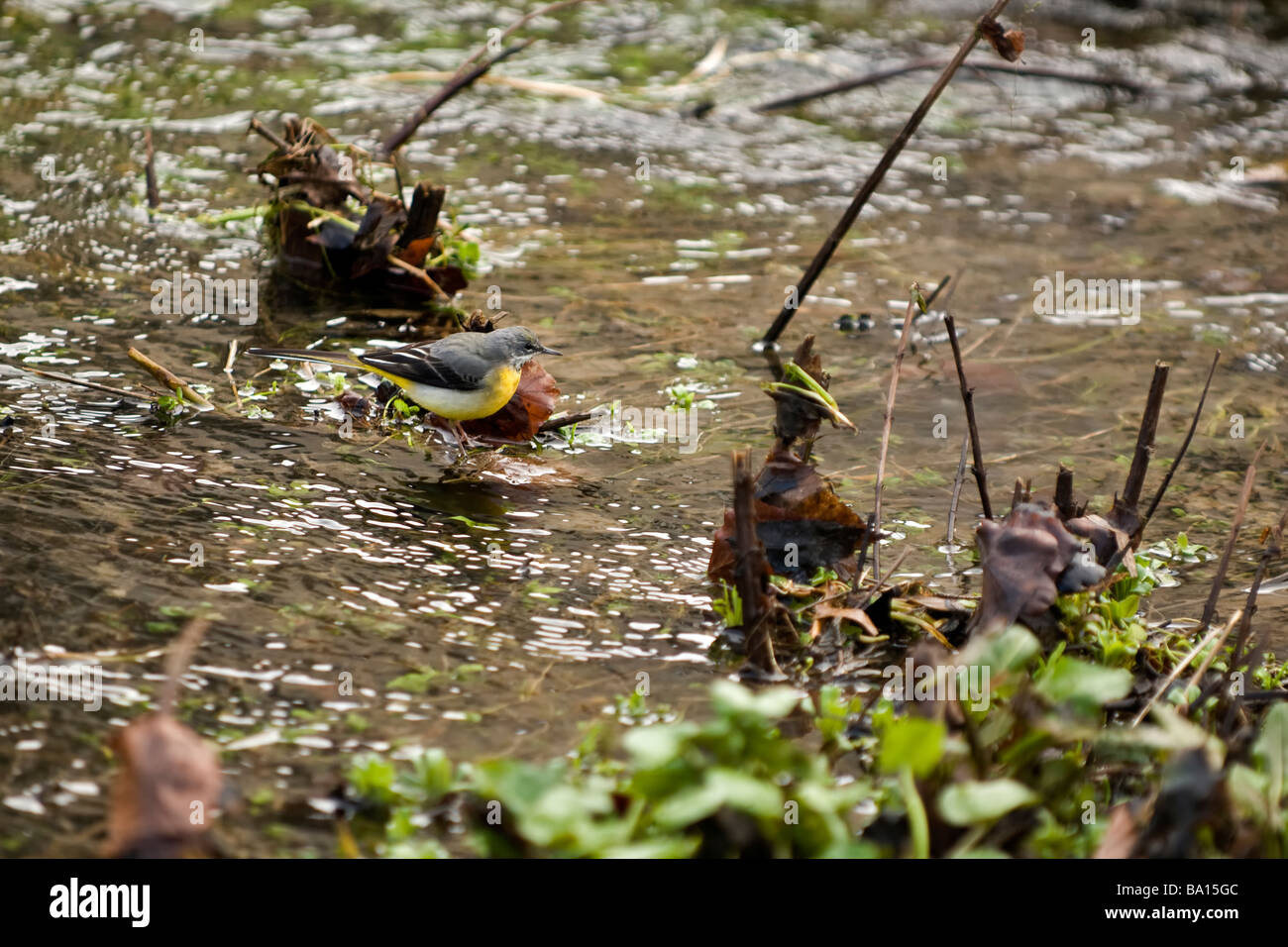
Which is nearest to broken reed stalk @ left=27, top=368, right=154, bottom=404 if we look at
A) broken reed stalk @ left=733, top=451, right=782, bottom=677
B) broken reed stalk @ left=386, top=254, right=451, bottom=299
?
broken reed stalk @ left=386, top=254, right=451, bottom=299

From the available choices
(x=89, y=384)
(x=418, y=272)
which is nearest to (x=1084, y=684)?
(x=89, y=384)

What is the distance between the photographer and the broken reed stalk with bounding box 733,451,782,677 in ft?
11.5

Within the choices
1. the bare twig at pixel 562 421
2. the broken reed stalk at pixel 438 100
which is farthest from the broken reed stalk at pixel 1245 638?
the broken reed stalk at pixel 438 100

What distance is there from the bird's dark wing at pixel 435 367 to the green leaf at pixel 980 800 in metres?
3.03

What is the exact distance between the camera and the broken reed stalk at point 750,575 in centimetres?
350

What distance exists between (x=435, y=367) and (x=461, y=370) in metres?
0.15

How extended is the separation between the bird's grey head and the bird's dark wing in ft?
0.62

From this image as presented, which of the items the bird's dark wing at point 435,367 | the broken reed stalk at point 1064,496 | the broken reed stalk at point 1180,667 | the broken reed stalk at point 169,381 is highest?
the broken reed stalk at point 1064,496

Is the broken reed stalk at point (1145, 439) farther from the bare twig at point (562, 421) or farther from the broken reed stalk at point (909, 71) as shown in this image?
the broken reed stalk at point (909, 71)

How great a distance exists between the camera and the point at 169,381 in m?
5.16

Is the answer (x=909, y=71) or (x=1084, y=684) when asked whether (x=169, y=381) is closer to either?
(x=1084, y=684)

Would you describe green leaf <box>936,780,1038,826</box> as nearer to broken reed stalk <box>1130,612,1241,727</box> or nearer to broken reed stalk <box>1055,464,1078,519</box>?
broken reed stalk <box>1130,612,1241,727</box>

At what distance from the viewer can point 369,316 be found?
6449 mm
